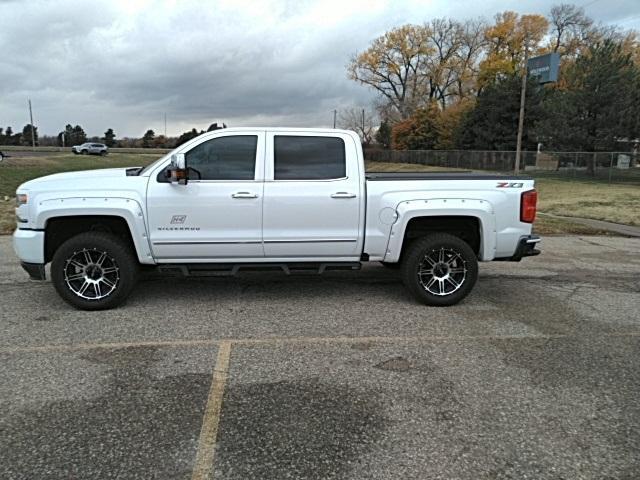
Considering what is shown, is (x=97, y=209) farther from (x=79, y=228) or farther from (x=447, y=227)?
(x=447, y=227)

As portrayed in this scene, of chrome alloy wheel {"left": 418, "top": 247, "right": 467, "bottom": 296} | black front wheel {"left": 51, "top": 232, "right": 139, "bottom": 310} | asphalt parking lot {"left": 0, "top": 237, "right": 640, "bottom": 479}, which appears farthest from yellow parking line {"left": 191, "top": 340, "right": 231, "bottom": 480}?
chrome alloy wheel {"left": 418, "top": 247, "right": 467, "bottom": 296}

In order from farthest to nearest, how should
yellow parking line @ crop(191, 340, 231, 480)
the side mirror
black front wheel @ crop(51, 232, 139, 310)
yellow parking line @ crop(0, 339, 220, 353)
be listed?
1. black front wheel @ crop(51, 232, 139, 310)
2. the side mirror
3. yellow parking line @ crop(0, 339, 220, 353)
4. yellow parking line @ crop(191, 340, 231, 480)

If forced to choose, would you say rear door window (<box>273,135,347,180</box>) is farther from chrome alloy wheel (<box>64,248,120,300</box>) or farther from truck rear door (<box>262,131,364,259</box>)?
chrome alloy wheel (<box>64,248,120,300</box>)

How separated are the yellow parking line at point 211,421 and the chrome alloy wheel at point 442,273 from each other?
2.39m

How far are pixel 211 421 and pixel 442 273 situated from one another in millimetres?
3322

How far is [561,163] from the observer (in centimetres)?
3559

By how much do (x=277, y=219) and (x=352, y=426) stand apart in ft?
Answer: 8.89

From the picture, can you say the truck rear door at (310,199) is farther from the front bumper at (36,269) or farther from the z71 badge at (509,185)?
the front bumper at (36,269)

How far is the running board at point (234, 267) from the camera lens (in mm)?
5699

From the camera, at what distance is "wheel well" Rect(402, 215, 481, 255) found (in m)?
5.94

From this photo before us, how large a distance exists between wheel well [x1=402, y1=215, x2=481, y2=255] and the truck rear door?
2.18ft

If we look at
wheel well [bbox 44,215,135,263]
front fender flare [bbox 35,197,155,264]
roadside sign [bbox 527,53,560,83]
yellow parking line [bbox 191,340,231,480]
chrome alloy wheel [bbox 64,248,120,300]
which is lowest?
yellow parking line [bbox 191,340,231,480]

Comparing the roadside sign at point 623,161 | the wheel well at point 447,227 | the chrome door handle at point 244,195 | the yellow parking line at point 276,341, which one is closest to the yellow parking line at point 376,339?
the yellow parking line at point 276,341

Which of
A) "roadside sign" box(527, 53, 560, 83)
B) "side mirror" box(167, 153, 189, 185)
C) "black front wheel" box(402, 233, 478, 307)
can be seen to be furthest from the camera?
"roadside sign" box(527, 53, 560, 83)
